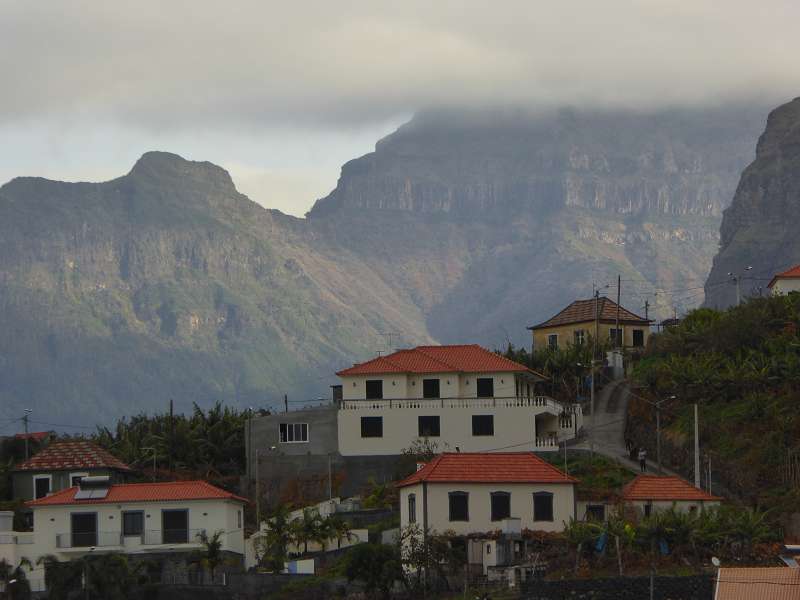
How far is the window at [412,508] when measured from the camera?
295ft

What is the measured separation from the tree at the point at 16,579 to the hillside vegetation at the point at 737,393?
102 ft

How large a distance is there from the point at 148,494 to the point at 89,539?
3.25m

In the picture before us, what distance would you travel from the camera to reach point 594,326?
136500mm

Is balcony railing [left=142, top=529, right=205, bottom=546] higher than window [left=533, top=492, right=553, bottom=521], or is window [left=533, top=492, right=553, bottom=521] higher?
window [left=533, top=492, right=553, bottom=521]

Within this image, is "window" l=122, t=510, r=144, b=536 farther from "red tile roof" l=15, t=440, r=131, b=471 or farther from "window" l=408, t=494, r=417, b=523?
"window" l=408, t=494, r=417, b=523

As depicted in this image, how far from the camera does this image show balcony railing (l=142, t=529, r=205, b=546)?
93.6 metres

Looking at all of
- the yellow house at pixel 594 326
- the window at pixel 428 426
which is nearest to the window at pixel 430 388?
the window at pixel 428 426

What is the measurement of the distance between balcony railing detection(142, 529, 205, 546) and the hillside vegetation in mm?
23989

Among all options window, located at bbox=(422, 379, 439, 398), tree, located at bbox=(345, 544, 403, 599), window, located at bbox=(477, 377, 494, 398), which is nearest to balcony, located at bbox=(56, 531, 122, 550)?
tree, located at bbox=(345, 544, 403, 599)

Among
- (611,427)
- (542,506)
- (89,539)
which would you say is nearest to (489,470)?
(542,506)

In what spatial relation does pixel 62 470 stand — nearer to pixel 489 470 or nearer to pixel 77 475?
pixel 77 475

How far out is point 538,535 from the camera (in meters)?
86.6

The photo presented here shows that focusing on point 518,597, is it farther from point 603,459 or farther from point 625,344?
point 625,344

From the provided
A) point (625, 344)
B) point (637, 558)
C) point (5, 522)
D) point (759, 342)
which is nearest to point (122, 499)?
point (5, 522)
